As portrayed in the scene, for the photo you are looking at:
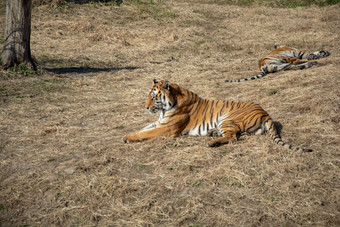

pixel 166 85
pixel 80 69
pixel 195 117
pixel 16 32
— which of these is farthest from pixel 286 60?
pixel 16 32

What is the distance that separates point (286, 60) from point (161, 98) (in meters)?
5.31

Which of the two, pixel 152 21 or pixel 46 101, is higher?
pixel 152 21

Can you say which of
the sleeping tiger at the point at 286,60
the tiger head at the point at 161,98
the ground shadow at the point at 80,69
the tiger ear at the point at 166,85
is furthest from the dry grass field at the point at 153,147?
the tiger ear at the point at 166,85

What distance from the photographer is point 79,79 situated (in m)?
9.13

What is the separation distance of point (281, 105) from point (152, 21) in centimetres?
1011

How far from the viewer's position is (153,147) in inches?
192

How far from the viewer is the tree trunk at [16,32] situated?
347 inches

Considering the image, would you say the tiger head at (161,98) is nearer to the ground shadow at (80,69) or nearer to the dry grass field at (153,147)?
the dry grass field at (153,147)

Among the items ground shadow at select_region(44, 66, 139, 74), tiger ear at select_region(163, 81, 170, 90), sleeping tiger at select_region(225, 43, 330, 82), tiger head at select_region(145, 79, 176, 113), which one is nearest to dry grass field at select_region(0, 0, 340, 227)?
ground shadow at select_region(44, 66, 139, 74)

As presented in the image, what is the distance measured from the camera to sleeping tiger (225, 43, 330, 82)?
28.8 feet

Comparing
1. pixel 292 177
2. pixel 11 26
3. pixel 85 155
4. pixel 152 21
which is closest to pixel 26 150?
pixel 85 155

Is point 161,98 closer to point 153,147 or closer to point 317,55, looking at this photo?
point 153,147

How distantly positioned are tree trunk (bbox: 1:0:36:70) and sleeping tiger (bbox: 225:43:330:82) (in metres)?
5.78

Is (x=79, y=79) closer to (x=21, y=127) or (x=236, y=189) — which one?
(x=21, y=127)
